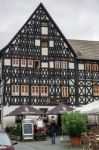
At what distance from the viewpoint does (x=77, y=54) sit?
58344 millimetres

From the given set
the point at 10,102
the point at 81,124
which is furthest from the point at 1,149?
the point at 10,102

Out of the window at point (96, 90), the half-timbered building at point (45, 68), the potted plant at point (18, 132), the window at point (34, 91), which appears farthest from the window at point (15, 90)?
the potted plant at point (18, 132)

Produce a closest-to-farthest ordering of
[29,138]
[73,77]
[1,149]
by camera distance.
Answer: [1,149], [29,138], [73,77]

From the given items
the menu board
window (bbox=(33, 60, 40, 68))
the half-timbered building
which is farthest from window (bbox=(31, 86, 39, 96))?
the menu board

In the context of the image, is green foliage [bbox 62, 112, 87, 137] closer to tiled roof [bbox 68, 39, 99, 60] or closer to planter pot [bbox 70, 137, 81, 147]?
planter pot [bbox 70, 137, 81, 147]

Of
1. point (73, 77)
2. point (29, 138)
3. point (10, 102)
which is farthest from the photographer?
point (73, 77)

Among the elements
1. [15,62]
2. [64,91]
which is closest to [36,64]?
[15,62]

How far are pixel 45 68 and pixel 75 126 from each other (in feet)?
87.2

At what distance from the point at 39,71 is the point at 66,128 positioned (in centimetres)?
2580

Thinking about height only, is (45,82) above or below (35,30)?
below

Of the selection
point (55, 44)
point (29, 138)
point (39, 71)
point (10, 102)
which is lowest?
point (29, 138)

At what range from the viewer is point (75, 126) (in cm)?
2961

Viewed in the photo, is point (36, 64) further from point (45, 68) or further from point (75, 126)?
point (75, 126)

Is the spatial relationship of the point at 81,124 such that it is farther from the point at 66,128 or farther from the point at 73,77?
the point at 73,77
